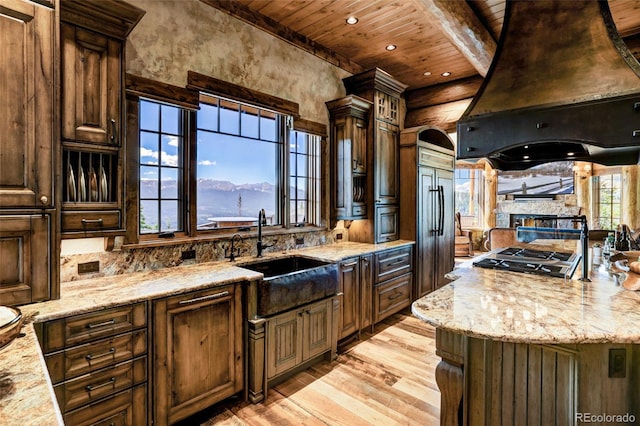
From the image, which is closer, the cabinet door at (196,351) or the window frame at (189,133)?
the cabinet door at (196,351)

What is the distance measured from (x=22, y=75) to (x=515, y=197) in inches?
413

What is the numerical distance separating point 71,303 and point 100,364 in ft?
1.17

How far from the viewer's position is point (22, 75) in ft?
5.21

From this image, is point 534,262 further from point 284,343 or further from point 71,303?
point 71,303

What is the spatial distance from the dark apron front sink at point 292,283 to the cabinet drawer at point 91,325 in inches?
32.1

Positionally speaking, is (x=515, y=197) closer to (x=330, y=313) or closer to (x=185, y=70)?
(x=330, y=313)

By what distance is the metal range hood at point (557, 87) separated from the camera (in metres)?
1.78

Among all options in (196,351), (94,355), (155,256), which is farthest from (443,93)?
(94,355)

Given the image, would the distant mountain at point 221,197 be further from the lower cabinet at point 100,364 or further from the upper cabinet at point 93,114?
the lower cabinet at point 100,364

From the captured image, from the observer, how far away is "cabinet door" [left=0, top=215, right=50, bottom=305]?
1.57m

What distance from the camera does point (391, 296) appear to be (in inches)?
153

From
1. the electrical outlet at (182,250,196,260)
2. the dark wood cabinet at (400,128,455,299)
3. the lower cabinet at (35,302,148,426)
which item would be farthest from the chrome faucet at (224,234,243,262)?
the dark wood cabinet at (400,128,455,299)

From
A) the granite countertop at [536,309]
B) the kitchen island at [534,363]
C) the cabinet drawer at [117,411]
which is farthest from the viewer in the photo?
the cabinet drawer at [117,411]

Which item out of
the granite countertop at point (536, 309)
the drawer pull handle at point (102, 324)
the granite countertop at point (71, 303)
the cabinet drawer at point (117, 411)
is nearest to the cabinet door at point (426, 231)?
the granite countertop at point (71, 303)
